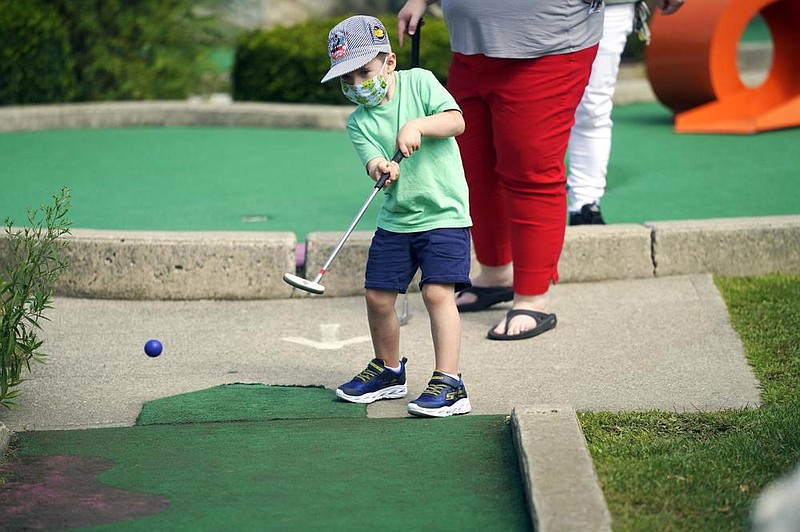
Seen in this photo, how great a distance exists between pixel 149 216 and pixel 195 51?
5.46 metres

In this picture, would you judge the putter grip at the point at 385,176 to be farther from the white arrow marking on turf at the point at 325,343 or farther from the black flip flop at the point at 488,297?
the black flip flop at the point at 488,297

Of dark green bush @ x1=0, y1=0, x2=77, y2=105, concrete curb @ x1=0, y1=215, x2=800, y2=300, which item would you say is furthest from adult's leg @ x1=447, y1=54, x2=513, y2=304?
dark green bush @ x1=0, y1=0, x2=77, y2=105

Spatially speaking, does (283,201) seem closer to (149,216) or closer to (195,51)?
(149,216)

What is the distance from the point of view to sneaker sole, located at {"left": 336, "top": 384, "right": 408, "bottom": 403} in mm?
4414

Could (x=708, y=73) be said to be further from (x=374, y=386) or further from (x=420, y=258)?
(x=374, y=386)

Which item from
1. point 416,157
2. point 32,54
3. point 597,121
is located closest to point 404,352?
point 416,157

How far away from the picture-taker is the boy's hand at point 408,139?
4121mm

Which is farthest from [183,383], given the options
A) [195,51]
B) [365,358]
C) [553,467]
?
[195,51]

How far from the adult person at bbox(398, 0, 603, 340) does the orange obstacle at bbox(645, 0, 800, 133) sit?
4506 mm

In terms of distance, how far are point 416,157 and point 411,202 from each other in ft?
0.51

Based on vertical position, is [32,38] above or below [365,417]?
above

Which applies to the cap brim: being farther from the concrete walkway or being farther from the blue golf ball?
the blue golf ball

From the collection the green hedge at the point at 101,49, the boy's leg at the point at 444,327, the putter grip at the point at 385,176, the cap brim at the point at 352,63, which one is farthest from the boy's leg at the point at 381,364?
the green hedge at the point at 101,49

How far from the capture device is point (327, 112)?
10.4 metres
